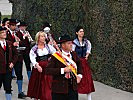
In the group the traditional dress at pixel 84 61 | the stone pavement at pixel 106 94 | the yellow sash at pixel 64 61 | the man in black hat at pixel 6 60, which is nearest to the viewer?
the yellow sash at pixel 64 61

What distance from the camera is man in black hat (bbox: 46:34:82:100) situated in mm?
5797

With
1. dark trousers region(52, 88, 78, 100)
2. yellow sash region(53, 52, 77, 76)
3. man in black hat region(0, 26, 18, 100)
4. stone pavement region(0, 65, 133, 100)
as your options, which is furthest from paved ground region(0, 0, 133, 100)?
yellow sash region(53, 52, 77, 76)

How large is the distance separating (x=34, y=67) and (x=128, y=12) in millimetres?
2687

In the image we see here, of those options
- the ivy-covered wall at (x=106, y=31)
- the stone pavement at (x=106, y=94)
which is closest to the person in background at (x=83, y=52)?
the stone pavement at (x=106, y=94)

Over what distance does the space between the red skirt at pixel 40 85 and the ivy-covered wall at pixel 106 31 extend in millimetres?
2297

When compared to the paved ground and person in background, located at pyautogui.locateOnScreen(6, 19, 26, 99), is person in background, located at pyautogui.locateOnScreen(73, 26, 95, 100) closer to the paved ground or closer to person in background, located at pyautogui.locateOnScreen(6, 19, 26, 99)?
the paved ground

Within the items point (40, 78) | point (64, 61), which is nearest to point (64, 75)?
point (64, 61)

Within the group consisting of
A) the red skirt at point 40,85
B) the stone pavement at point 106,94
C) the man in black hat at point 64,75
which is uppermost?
the man in black hat at point 64,75

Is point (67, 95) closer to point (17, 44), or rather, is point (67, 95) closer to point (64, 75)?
point (64, 75)

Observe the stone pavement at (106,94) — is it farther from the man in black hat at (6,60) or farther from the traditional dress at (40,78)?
the man in black hat at (6,60)

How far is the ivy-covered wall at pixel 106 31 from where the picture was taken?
9.16m

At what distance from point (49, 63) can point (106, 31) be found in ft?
14.0

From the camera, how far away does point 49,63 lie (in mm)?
5883

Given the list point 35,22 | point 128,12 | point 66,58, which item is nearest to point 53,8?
point 35,22
